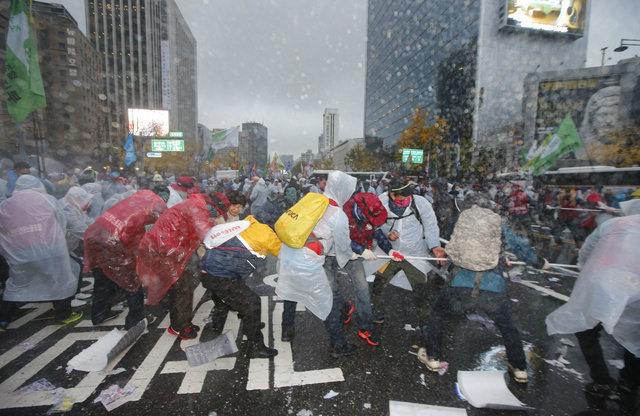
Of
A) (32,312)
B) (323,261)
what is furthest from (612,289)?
(32,312)

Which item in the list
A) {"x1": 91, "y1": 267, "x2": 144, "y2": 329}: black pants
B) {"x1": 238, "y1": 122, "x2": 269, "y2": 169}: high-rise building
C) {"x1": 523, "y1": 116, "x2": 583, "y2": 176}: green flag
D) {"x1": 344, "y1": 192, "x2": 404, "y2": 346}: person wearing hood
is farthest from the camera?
{"x1": 238, "y1": 122, "x2": 269, "y2": 169}: high-rise building

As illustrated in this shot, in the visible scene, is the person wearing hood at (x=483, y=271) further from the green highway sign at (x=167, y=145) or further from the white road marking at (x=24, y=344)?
the green highway sign at (x=167, y=145)

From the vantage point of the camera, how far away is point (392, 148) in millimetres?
68062

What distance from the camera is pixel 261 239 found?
120 inches

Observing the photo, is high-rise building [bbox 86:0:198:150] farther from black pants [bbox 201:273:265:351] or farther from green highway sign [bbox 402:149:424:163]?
black pants [bbox 201:273:265:351]

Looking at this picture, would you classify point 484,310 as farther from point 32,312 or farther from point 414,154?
point 414,154

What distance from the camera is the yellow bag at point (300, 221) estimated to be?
2.89m

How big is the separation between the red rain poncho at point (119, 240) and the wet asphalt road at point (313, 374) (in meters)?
0.80

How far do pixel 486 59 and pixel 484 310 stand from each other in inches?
2068

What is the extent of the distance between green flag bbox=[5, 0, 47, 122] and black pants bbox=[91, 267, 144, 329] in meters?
3.89

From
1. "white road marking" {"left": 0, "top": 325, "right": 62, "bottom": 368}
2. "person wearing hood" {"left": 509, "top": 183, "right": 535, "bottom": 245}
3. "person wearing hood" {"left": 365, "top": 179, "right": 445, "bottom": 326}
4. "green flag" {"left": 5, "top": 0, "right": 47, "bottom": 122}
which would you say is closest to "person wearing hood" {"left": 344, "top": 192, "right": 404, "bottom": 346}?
"person wearing hood" {"left": 365, "top": 179, "right": 445, "bottom": 326}

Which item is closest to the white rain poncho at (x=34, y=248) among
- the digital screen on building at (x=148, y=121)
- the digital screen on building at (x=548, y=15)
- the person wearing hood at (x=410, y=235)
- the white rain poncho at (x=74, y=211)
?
the white rain poncho at (x=74, y=211)

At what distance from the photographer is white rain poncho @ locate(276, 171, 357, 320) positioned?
3.02m

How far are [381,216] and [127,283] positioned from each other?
3091mm
